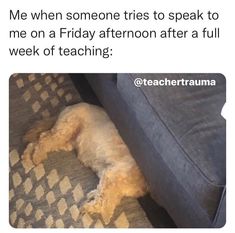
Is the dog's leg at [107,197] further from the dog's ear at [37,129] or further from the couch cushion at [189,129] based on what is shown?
the dog's ear at [37,129]

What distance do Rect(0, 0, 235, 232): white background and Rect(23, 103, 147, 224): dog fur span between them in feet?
0.99

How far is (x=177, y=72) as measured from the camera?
2.54ft

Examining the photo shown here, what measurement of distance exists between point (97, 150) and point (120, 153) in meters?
0.06

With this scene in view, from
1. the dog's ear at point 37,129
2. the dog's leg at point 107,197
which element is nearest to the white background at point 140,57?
the dog's leg at point 107,197

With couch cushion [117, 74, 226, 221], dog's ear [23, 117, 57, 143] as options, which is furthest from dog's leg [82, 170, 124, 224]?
dog's ear [23, 117, 57, 143]

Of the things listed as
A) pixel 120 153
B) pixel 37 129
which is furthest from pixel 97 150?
pixel 37 129

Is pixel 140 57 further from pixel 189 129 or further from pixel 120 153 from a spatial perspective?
pixel 120 153

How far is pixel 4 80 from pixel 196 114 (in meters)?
0.38

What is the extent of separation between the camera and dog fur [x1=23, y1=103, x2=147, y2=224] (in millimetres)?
990

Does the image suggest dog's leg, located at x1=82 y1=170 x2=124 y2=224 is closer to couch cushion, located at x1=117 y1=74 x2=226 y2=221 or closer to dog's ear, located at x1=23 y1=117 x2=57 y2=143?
couch cushion, located at x1=117 y1=74 x2=226 y2=221

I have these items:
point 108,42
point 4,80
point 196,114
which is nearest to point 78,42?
point 108,42

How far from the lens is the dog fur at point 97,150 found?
99cm

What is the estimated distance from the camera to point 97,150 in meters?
1.05

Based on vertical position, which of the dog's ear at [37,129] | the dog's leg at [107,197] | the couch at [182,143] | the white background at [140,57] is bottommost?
the dog's leg at [107,197]
